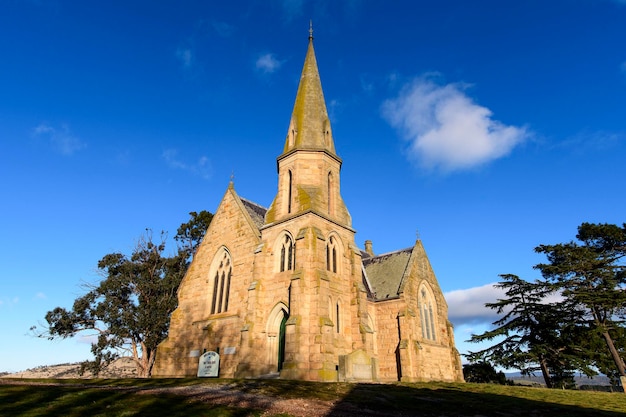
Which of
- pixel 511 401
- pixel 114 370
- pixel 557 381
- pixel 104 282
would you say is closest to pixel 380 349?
pixel 511 401

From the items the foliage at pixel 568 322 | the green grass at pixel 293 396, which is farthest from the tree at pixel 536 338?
the green grass at pixel 293 396

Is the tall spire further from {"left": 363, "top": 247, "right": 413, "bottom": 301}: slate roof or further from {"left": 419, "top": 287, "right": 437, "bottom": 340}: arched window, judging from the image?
{"left": 419, "top": 287, "right": 437, "bottom": 340}: arched window

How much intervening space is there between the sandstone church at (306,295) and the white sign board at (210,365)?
1.18 metres

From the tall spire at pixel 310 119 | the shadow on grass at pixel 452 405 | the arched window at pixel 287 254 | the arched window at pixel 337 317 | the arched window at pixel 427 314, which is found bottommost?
the shadow on grass at pixel 452 405

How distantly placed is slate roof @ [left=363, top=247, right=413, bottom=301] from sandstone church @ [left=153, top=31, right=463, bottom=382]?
4.5 inches

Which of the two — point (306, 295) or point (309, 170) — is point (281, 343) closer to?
point (306, 295)

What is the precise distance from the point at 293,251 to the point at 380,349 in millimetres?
10162

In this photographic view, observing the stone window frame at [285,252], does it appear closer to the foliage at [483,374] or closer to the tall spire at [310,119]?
the tall spire at [310,119]

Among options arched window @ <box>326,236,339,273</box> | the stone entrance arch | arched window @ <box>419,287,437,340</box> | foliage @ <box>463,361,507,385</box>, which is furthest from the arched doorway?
foliage @ <box>463,361,507,385</box>

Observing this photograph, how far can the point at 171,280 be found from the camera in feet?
114

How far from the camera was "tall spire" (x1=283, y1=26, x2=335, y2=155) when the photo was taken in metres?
27.1

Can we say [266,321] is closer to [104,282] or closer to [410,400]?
[410,400]

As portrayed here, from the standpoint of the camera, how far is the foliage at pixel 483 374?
33531mm

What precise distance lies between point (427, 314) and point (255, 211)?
15.3 meters
